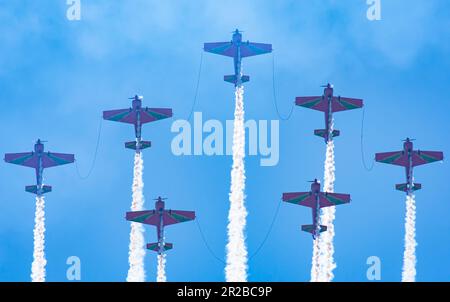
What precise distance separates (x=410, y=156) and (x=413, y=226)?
9.89 m

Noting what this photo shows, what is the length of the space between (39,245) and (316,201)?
3647 cm

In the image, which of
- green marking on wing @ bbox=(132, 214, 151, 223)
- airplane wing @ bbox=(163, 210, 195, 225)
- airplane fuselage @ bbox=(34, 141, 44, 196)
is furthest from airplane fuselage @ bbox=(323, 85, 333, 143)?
airplane fuselage @ bbox=(34, 141, 44, 196)

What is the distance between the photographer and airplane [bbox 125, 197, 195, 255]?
148 m

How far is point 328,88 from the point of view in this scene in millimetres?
153875

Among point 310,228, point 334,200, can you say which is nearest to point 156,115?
point 310,228

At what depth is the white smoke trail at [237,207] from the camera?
Answer: 13975cm

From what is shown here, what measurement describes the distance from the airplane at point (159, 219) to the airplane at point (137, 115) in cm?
1091

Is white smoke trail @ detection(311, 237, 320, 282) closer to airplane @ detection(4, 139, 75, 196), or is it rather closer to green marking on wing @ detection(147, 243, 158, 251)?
green marking on wing @ detection(147, 243, 158, 251)

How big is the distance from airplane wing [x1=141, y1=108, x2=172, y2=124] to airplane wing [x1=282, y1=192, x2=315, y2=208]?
74.9 ft

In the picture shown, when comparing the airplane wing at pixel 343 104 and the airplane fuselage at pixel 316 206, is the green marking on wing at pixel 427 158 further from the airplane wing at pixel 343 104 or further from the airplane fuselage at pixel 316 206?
the airplane fuselage at pixel 316 206

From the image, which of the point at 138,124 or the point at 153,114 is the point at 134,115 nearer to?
the point at 138,124

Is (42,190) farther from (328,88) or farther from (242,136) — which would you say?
(328,88)
